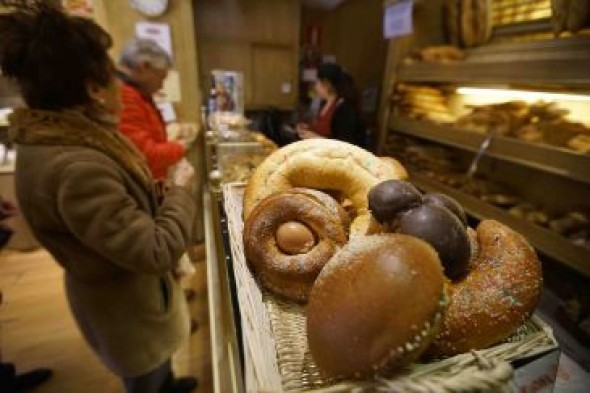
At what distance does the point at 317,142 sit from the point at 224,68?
303cm

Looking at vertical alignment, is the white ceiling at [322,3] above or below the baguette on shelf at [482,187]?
above

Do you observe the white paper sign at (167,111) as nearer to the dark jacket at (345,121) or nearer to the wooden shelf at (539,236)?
the dark jacket at (345,121)

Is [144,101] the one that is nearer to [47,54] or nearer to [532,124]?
[47,54]

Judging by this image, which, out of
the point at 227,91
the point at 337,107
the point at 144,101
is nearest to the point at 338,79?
the point at 337,107

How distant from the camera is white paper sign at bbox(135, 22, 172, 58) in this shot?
2.55 m

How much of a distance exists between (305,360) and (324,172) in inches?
15.2

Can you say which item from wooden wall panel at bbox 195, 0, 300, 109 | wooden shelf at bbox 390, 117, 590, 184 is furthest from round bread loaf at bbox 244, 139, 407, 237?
wooden wall panel at bbox 195, 0, 300, 109

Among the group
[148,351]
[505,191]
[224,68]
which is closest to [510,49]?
[505,191]

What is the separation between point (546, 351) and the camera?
44 cm

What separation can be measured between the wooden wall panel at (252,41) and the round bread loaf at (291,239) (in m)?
3.14

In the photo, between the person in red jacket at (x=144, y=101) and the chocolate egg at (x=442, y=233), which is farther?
the person in red jacket at (x=144, y=101)

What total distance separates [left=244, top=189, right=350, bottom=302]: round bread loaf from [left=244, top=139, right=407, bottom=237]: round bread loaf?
0.11 metres

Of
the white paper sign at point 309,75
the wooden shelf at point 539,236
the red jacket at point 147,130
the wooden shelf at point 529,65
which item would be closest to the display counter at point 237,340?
the red jacket at point 147,130

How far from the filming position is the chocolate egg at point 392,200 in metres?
0.50
